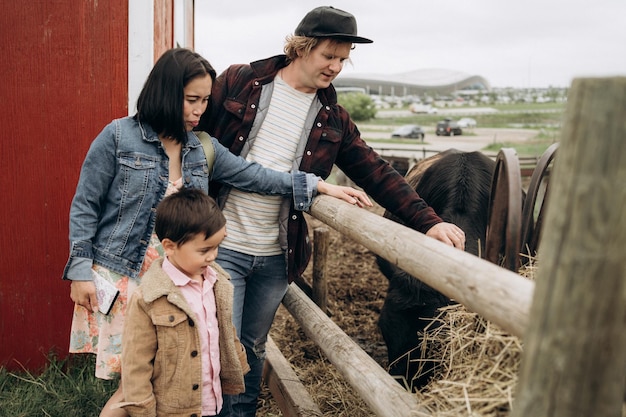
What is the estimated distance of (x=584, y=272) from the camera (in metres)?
1.16

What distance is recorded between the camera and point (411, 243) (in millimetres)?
1896

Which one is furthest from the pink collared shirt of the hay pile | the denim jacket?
the hay pile

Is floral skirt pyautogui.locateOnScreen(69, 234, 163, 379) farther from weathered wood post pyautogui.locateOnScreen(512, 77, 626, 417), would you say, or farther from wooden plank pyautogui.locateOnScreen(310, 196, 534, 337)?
weathered wood post pyautogui.locateOnScreen(512, 77, 626, 417)

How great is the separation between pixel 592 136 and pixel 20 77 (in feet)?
10.7

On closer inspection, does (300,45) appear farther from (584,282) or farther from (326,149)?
(584,282)

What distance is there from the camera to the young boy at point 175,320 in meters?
2.04

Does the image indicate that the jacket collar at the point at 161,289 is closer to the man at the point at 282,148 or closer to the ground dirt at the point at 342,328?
the man at the point at 282,148

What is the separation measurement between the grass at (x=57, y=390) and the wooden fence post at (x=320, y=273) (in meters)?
1.63

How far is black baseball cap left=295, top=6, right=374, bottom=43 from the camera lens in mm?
2758

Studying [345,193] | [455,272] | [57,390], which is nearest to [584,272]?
[455,272]

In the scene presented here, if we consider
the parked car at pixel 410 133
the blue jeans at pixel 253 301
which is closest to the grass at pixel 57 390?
the blue jeans at pixel 253 301

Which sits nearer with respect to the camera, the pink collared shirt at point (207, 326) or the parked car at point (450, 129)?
the pink collared shirt at point (207, 326)

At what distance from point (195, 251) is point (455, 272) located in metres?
0.88

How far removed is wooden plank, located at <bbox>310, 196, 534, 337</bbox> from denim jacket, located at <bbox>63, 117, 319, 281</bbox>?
2.53 feet
